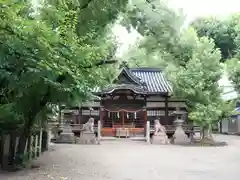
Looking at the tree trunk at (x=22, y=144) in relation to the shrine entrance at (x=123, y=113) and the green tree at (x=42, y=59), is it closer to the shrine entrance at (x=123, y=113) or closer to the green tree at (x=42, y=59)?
the green tree at (x=42, y=59)

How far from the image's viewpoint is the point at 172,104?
26.1 metres

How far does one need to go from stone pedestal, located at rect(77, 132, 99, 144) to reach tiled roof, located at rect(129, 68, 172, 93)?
6.09 meters

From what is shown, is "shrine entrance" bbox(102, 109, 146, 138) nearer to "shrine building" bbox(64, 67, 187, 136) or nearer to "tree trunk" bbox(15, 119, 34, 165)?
"shrine building" bbox(64, 67, 187, 136)

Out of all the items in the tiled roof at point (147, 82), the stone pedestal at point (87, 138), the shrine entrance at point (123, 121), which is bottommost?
the stone pedestal at point (87, 138)

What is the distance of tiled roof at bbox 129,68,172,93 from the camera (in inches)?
1042

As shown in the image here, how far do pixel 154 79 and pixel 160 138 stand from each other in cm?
793

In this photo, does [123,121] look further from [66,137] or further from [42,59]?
[42,59]

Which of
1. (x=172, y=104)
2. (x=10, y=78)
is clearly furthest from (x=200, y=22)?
(x=10, y=78)

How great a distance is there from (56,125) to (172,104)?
8.84 m

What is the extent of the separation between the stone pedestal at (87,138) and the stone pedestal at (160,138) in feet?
12.5

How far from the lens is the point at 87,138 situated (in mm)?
22484

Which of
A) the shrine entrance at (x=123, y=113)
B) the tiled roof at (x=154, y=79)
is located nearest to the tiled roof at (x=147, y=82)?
the tiled roof at (x=154, y=79)

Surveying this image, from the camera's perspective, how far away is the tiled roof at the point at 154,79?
2647 centimetres

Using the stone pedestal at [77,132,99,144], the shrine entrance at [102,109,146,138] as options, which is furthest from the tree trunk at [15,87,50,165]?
the shrine entrance at [102,109,146,138]
